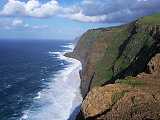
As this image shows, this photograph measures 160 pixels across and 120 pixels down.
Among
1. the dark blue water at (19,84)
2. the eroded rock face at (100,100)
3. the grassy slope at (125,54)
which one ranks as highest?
the eroded rock face at (100,100)

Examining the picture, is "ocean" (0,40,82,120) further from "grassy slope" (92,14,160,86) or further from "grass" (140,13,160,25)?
"grass" (140,13,160,25)

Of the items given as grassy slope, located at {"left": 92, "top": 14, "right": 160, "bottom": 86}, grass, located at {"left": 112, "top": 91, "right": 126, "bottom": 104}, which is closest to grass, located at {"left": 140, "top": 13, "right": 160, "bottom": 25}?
grassy slope, located at {"left": 92, "top": 14, "right": 160, "bottom": 86}

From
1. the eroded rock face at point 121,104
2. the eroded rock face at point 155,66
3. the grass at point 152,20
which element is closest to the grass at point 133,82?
the eroded rock face at point 121,104

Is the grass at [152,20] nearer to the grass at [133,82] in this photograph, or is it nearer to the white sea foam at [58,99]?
the white sea foam at [58,99]

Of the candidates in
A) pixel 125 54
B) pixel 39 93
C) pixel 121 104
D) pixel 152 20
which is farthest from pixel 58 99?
pixel 121 104

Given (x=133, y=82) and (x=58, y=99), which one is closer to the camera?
(x=133, y=82)

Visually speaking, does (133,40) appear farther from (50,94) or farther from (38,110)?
(38,110)

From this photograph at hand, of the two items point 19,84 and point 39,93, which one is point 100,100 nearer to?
point 39,93

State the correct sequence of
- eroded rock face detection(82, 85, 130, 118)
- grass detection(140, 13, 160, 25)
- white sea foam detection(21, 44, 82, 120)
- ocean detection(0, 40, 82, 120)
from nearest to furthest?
eroded rock face detection(82, 85, 130, 118)
white sea foam detection(21, 44, 82, 120)
ocean detection(0, 40, 82, 120)
grass detection(140, 13, 160, 25)
